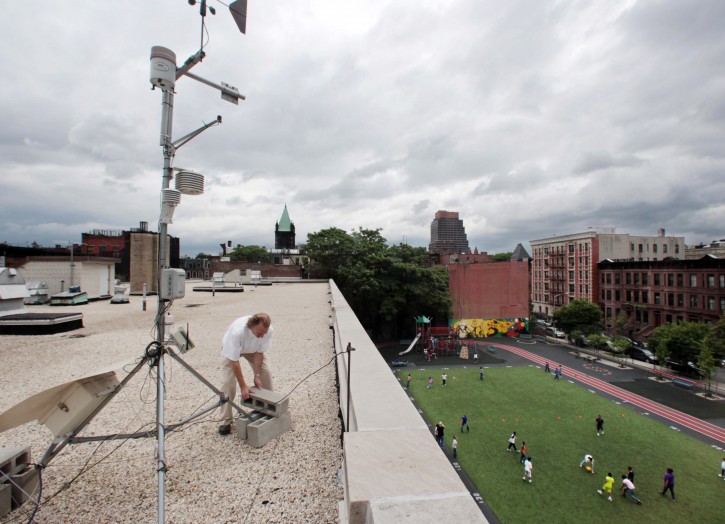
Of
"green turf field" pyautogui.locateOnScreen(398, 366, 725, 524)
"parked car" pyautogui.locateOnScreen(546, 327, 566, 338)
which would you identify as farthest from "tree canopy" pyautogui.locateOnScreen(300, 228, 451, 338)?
"parked car" pyautogui.locateOnScreen(546, 327, 566, 338)

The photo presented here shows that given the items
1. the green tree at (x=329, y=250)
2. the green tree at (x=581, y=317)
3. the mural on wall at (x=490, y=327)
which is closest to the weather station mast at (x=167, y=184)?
the green tree at (x=329, y=250)

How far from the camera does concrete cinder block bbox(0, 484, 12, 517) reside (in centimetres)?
233

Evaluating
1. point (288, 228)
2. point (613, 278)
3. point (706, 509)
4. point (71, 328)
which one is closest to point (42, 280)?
point (71, 328)

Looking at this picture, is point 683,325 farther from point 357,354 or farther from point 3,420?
point 3,420

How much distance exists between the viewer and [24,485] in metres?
2.47

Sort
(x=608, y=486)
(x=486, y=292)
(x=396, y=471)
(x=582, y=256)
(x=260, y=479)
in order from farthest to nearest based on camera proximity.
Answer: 1. (x=582, y=256)
2. (x=486, y=292)
3. (x=608, y=486)
4. (x=260, y=479)
5. (x=396, y=471)

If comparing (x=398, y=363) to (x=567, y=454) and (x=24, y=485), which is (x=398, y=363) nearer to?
(x=567, y=454)

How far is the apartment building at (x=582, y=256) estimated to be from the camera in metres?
49.7

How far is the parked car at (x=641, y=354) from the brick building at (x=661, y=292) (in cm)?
852

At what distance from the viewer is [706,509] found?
1180 cm

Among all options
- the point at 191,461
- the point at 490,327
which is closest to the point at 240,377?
the point at 191,461

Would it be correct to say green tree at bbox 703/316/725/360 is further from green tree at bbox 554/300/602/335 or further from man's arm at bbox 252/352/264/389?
man's arm at bbox 252/352/264/389

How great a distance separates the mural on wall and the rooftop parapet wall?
3906 centimetres

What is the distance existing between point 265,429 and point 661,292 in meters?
51.4
